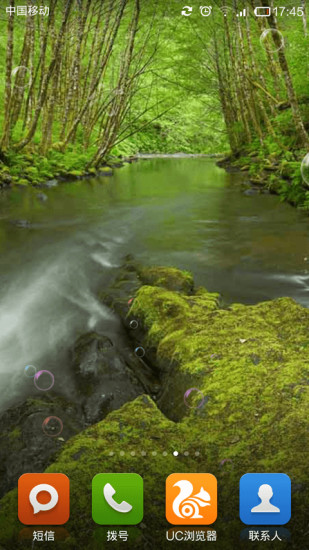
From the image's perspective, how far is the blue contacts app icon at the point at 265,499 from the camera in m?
1.81

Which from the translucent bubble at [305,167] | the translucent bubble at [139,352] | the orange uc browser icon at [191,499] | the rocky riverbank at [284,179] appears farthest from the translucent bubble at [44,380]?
the rocky riverbank at [284,179]

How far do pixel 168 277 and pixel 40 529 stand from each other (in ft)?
13.5

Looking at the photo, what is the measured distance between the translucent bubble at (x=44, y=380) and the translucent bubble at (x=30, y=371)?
4 centimetres

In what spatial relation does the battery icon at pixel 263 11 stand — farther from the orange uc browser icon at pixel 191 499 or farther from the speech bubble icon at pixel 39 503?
the speech bubble icon at pixel 39 503

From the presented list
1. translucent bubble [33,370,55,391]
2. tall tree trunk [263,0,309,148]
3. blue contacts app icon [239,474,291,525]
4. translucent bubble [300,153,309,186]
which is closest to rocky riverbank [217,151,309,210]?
tall tree trunk [263,0,309,148]

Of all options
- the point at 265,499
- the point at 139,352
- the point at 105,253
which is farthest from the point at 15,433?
the point at 105,253

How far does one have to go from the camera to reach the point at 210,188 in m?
16.5

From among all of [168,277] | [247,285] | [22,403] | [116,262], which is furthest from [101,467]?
[116,262]

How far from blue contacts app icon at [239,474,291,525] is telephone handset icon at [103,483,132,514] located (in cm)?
48

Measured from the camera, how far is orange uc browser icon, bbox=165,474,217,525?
73.1 inches

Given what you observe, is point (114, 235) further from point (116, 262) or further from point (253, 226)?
point (253, 226)

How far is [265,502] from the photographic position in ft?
6.12

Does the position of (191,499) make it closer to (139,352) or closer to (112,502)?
(112,502)

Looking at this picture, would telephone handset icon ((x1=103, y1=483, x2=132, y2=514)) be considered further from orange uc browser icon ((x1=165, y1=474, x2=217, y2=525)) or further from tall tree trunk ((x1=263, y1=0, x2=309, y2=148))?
tall tree trunk ((x1=263, y1=0, x2=309, y2=148))
